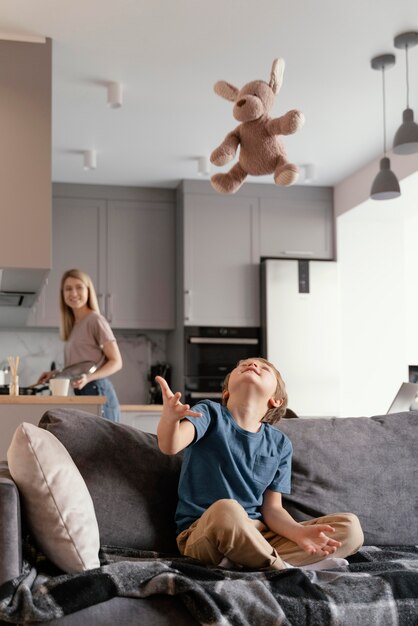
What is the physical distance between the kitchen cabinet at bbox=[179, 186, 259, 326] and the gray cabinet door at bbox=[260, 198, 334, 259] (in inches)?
4.0

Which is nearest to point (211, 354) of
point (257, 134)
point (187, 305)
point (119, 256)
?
point (187, 305)

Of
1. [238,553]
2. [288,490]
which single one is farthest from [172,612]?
[288,490]

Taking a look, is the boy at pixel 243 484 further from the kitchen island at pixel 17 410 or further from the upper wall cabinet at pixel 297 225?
the upper wall cabinet at pixel 297 225

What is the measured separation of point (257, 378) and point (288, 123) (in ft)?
3.40

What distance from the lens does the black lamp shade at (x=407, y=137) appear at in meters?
4.04

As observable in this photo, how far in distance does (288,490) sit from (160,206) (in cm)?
445

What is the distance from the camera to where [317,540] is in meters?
2.23

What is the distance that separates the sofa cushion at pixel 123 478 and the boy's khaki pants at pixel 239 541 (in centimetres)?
13

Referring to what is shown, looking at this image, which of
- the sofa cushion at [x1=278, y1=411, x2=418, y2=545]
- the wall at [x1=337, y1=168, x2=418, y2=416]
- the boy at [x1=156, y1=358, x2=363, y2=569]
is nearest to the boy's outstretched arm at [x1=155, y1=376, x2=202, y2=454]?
the boy at [x1=156, y1=358, x2=363, y2=569]

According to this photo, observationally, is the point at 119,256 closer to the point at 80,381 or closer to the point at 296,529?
the point at 80,381

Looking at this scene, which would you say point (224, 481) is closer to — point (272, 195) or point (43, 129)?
point (43, 129)

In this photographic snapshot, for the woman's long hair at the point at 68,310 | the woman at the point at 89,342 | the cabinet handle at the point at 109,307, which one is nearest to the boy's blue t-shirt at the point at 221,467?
the woman at the point at 89,342

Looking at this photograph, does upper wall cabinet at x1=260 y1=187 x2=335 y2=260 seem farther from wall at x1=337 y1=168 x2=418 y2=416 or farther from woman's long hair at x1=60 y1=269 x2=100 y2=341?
→ woman's long hair at x1=60 y1=269 x2=100 y2=341

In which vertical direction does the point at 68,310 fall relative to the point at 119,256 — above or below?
below
